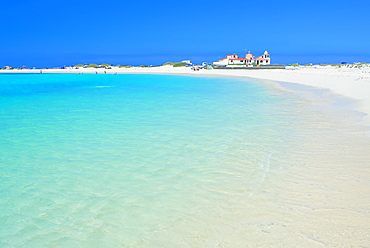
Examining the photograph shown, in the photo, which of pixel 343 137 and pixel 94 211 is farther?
pixel 343 137

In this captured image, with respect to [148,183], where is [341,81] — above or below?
above

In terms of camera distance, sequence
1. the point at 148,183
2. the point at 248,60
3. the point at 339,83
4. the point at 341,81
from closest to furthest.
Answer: the point at 148,183 → the point at 339,83 → the point at 341,81 → the point at 248,60

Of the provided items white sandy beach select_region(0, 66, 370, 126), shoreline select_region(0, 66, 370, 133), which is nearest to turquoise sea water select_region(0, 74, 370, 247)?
shoreline select_region(0, 66, 370, 133)

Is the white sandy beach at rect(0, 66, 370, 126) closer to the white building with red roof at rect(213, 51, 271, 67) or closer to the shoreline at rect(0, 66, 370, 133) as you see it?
the shoreline at rect(0, 66, 370, 133)

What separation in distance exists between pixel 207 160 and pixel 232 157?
0.61 meters

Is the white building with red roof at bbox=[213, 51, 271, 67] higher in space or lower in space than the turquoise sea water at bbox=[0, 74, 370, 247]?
higher

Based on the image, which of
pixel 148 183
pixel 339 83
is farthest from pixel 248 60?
pixel 148 183

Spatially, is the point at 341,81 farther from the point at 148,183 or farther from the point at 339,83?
the point at 148,183

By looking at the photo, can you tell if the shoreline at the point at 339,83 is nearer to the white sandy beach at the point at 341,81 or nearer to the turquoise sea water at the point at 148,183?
the white sandy beach at the point at 341,81

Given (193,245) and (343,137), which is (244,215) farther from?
(343,137)

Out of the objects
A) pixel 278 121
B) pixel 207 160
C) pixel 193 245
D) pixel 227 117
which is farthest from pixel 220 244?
pixel 227 117

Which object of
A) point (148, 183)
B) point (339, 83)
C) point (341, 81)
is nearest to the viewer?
point (148, 183)

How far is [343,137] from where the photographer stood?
8.55 m

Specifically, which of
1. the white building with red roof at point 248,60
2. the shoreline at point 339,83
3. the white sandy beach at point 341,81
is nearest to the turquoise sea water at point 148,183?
the shoreline at point 339,83
